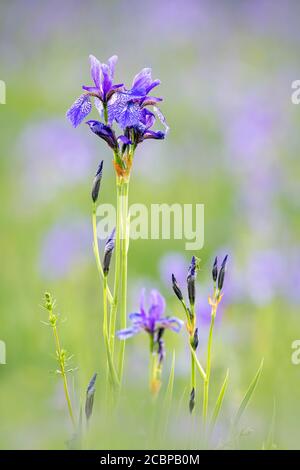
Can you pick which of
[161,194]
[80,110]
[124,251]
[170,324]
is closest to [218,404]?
[170,324]

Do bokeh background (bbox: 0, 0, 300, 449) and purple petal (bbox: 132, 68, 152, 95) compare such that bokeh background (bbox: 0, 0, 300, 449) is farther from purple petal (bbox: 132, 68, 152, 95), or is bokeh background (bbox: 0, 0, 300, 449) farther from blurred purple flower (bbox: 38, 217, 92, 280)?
purple petal (bbox: 132, 68, 152, 95)

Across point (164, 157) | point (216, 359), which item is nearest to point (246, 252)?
point (216, 359)

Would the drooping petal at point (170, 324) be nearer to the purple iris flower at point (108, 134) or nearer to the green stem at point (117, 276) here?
the green stem at point (117, 276)

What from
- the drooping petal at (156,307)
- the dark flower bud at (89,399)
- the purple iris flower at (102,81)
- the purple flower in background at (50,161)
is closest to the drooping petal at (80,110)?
the purple iris flower at (102,81)

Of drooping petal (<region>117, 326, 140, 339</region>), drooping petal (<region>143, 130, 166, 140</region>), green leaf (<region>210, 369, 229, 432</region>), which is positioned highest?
drooping petal (<region>143, 130, 166, 140</region>)

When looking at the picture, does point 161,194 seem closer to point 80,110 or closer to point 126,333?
point 80,110

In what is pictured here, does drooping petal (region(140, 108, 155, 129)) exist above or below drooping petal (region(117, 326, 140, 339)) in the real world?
above

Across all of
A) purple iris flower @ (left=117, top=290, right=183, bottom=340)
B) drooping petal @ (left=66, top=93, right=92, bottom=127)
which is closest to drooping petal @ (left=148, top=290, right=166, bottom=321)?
purple iris flower @ (left=117, top=290, right=183, bottom=340)

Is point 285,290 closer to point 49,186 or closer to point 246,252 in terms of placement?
point 246,252
